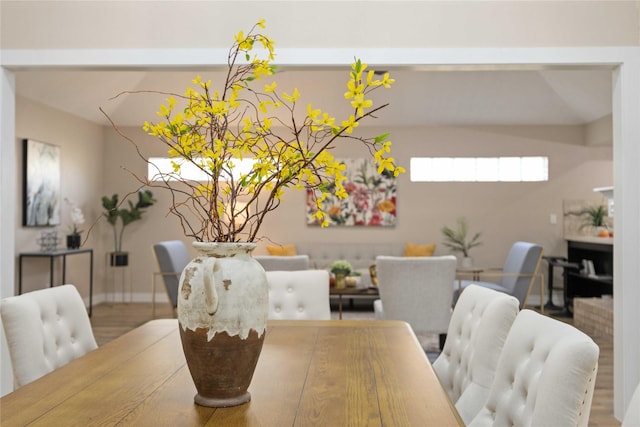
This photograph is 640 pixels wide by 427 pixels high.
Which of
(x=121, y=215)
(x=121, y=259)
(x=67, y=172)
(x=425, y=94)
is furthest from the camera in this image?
(x=121, y=215)

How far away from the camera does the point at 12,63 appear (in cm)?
375

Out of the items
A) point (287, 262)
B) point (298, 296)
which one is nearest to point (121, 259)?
point (287, 262)

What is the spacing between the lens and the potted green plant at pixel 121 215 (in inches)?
328

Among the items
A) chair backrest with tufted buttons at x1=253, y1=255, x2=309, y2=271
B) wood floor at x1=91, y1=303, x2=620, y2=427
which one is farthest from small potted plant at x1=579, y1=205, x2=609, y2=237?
chair backrest with tufted buttons at x1=253, y1=255, x2=309, y2=271

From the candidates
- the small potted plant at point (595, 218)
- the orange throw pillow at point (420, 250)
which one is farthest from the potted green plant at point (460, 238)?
the small potted plant at point (595, 218)

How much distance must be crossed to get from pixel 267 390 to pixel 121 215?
7411 mm

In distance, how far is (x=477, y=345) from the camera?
6.48ft

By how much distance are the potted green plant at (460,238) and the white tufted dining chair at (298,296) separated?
18.6ft

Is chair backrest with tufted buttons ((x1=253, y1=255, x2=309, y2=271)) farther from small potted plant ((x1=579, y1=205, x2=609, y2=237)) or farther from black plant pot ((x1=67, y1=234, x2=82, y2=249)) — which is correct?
small potted plant ((x1=579, y1=205, x2=609, y2=237))

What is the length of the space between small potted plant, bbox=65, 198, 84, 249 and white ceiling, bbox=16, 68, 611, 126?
119cm

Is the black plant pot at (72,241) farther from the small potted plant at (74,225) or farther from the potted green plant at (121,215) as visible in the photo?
the potted green plant at (121,215)

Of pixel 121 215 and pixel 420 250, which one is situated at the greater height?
pixel 121 215

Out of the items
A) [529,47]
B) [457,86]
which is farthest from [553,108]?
[529,47]

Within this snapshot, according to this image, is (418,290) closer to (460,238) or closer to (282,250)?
(282,250)
